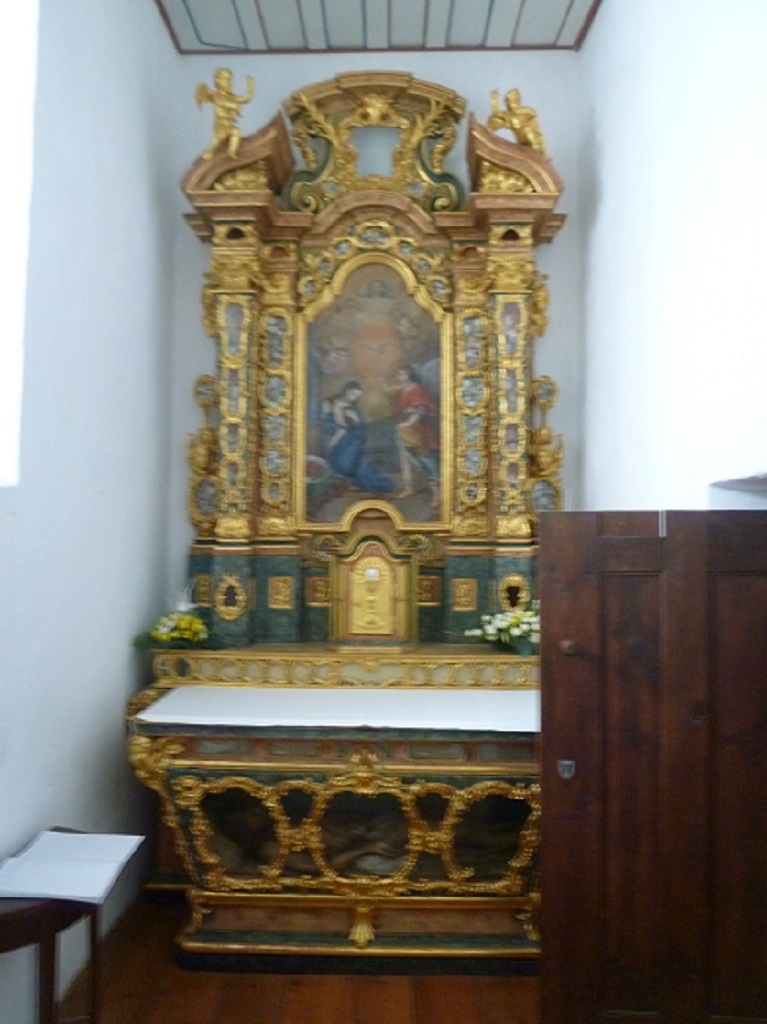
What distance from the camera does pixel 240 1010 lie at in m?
3.50

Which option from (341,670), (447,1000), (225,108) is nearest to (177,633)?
(341,670)

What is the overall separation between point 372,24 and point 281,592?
3497 mm

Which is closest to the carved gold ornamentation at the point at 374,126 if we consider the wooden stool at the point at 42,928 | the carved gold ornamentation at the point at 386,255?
the carved gold ornamentation at the point at 386,255

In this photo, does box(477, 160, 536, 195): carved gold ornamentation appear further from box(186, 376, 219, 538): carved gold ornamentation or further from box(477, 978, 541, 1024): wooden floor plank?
box(477, 978, 541, 1024): wooden floor plank

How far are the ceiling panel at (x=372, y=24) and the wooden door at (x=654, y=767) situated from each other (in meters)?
3.67

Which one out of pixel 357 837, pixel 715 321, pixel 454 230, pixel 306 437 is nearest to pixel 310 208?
pixel 454 230

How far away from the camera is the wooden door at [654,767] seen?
112 inches

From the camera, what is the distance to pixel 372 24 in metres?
5.22

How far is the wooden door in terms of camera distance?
112 inches

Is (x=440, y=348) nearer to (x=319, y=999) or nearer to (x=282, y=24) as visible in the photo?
(x=282, y=24)

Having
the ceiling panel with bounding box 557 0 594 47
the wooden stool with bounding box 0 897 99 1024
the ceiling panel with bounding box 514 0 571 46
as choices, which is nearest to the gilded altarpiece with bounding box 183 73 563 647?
the ceiling panel with bounding box 514 0 571 46

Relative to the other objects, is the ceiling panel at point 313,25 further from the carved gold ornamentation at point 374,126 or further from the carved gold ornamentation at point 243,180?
the carved gold ornamentation at point 243,180

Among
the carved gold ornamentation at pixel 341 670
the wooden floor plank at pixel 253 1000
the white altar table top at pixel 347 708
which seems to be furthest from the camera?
the carved gold ornamentation at pixel 341 670

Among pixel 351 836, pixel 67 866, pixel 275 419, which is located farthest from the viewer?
pixel 275 419
